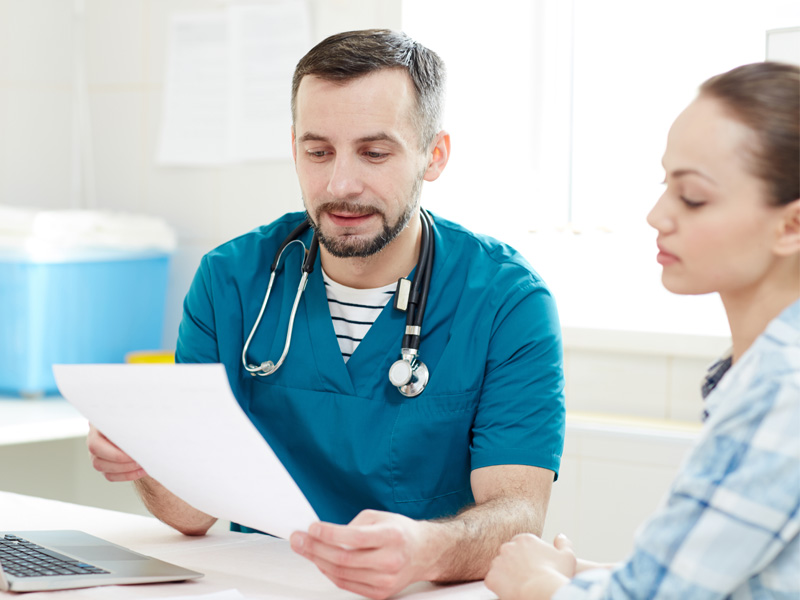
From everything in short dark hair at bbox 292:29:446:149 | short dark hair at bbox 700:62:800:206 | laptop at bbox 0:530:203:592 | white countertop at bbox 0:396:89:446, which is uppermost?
short dark hair at bbox 292:29:446:149

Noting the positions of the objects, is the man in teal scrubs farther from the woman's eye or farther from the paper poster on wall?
the paper poster on wall

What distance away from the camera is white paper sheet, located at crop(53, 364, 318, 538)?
2.88 ft

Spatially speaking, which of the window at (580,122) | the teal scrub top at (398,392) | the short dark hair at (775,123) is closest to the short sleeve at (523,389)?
the teal scrub top at (398,392)

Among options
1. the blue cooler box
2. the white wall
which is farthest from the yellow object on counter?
the white wall

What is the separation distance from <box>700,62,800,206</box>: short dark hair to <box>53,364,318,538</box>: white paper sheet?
488 millimetres

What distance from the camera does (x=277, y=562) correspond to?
3.78ft

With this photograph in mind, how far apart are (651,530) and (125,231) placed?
186 cm

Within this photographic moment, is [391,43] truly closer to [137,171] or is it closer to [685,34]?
[685,34]

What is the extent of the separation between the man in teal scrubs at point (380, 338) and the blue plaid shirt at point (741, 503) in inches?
19.7

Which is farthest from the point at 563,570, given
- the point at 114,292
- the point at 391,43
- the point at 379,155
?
the point at 114,292

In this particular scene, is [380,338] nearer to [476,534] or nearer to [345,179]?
[345,179]

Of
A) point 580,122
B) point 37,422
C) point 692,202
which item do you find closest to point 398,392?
point 692,202

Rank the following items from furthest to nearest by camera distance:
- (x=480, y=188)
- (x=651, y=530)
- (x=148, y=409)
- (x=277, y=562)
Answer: (x=480, y=188) → (x=277, y=562) → (x=148, y=409) → (x=651, y=530)

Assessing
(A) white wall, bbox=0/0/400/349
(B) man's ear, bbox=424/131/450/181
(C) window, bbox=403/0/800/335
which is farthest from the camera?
(A) white wall, bbox=0/0/400/349
